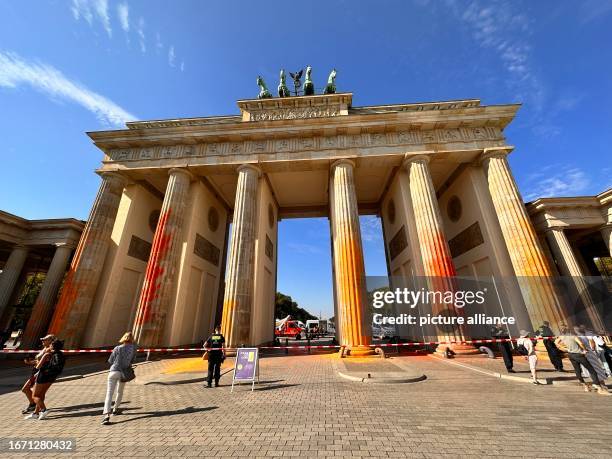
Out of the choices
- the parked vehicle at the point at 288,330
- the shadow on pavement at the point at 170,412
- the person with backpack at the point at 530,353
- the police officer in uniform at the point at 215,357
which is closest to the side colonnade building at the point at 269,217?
the person with backpack at the point at 530,353

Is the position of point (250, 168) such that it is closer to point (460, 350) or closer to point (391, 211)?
point (391, 211)

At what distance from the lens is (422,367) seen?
28.7 ft

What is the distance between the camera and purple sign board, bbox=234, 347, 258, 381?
647 centimetres

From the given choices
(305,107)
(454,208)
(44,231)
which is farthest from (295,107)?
(44,231)

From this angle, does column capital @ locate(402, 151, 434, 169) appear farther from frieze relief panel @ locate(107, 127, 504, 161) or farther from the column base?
the column base

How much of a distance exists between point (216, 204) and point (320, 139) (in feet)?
33.2

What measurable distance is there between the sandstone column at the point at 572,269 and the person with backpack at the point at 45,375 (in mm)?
21513

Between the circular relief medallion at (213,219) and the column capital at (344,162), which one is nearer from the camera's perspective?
the column capital at (344,162)

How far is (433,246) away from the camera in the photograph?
12602mm

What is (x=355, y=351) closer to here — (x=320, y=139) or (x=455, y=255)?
(x=455, y=255)

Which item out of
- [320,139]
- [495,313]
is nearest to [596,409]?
[495,313]

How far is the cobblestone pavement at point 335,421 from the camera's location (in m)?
3.29

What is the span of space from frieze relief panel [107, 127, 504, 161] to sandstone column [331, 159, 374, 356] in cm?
184

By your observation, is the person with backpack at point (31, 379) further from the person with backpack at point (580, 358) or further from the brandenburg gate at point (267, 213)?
the person with backpack at point (580, 358)
